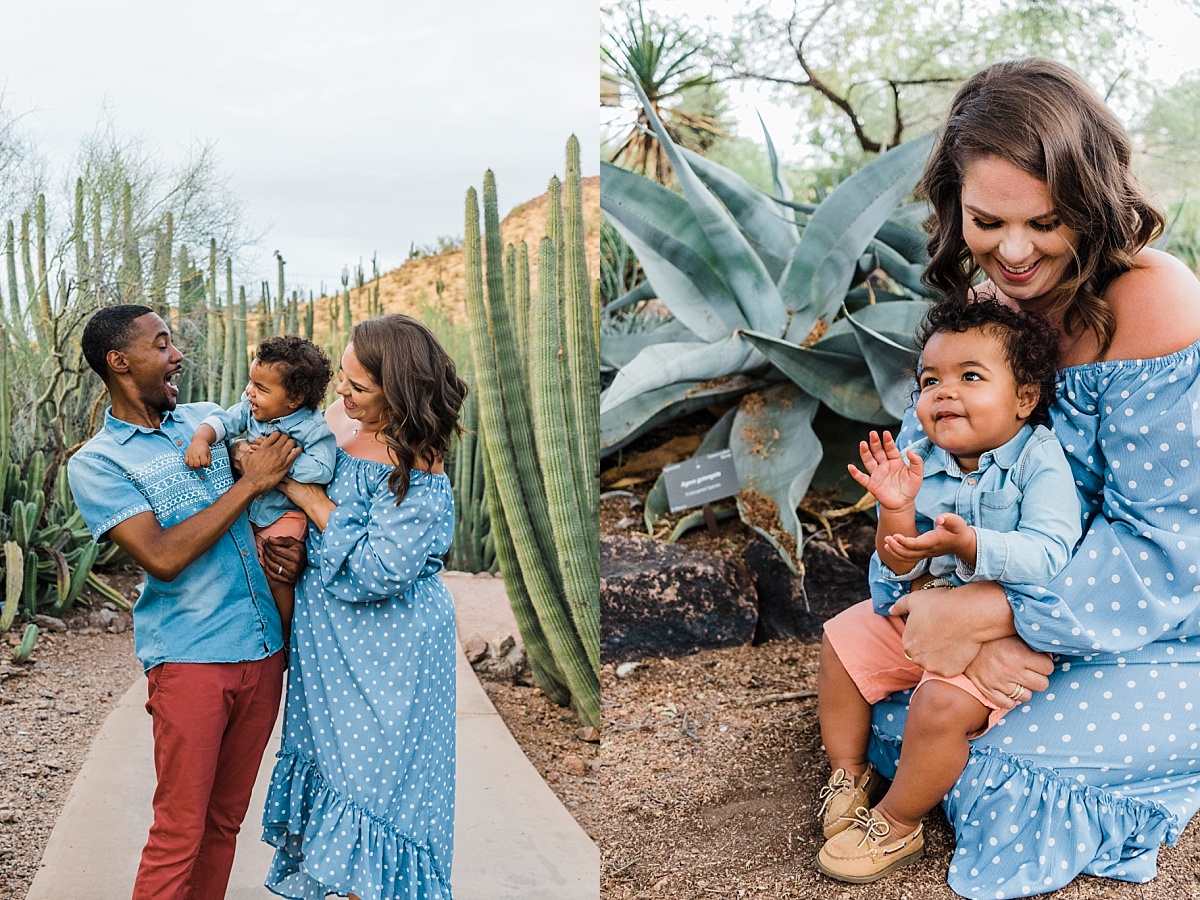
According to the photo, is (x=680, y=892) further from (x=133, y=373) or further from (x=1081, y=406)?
(x=133, y=373)

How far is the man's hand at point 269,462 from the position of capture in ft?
6.61

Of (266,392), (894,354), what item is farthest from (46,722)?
(894,354)

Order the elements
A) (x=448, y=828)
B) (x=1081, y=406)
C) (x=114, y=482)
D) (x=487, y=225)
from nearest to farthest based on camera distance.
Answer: (x=114, y=482), (x=1081, y=406), (x=448, y=828), (x=487, y=225)

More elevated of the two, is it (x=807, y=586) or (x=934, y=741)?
(x=934, y=741)

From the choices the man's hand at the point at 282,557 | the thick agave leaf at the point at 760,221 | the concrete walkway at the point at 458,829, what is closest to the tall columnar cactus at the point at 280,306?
the concrete walkway at the point at 458,829

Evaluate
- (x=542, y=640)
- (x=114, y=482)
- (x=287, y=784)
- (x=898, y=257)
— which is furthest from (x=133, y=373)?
(x=898, y=257)

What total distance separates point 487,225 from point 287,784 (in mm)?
1957

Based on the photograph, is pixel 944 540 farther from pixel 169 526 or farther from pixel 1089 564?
pixel 169 526

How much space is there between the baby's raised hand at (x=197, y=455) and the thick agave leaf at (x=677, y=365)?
1788mm

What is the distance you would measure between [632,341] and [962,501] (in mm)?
2281

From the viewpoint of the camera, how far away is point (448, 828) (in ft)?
7.35

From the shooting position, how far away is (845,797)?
224 centimetres

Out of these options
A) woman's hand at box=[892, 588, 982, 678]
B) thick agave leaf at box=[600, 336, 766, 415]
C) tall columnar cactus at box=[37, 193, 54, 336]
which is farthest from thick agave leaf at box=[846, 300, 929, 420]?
tall columnar cactus at box=[37, 193, 54, 336]

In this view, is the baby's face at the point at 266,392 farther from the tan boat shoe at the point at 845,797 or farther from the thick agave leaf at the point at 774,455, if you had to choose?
the thick agave leaf at the point at 774,455
